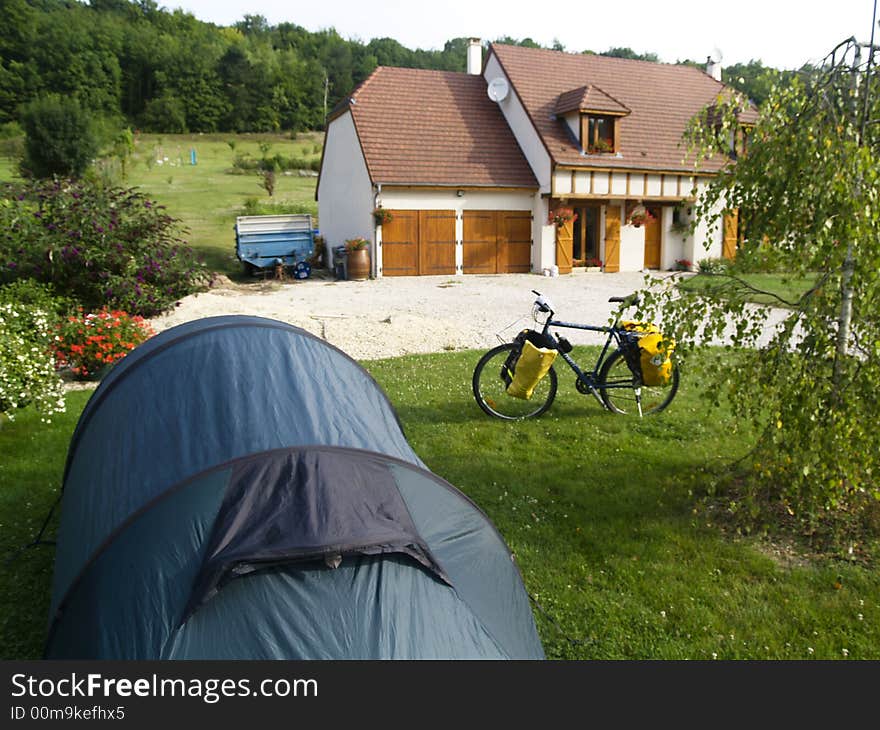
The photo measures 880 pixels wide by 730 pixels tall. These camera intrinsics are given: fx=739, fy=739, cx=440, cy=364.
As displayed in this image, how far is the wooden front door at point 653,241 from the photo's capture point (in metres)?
23.4

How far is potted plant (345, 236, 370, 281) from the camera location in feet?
65.2

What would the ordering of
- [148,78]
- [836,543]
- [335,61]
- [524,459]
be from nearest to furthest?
[836,543] → [524,459] → [148,78] → [335,61]

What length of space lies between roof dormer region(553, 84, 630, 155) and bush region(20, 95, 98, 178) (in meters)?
17.3

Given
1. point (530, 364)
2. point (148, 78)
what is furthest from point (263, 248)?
point (148, 78)

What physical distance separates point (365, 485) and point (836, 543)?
310cm

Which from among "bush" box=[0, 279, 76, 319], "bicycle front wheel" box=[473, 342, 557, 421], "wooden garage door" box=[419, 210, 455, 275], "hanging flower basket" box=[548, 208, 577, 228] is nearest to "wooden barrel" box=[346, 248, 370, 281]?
"wooden garage door" box=[419, 210, 455, 275]

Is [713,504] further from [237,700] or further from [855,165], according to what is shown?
[237,700]

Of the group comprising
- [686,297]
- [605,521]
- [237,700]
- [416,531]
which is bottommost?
[605,521]

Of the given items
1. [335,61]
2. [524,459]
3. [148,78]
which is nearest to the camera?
[524,459]

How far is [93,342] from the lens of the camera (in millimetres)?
8492

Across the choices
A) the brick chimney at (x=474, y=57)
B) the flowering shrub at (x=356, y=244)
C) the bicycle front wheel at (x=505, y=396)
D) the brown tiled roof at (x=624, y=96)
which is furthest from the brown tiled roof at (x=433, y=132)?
the bicycle front wheel at (x=505, y=396)

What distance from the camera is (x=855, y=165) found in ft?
12.2

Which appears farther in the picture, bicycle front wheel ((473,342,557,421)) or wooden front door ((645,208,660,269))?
wooden front door ((645,208,660,269))

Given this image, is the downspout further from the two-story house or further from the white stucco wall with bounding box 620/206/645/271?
the white stucco wall with bounding box 620/206/645/271
